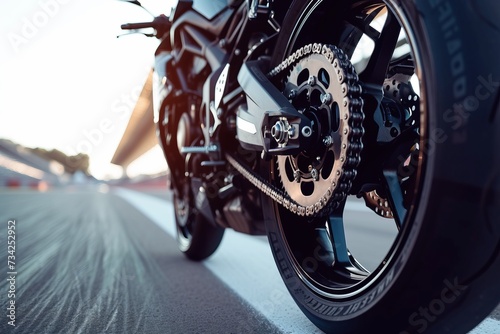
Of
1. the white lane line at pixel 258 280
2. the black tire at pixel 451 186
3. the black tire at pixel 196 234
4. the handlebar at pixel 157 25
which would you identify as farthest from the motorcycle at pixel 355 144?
the black tire at pixel 196 234

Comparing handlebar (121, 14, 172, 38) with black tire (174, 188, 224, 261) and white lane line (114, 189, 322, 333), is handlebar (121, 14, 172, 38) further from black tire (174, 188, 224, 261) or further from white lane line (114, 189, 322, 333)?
white lane line (114, 189, 322, 333)

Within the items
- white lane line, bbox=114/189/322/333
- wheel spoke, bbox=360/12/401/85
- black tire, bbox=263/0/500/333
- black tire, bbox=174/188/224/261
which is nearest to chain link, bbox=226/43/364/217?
wheel spoke, bbox=360/12/401/85

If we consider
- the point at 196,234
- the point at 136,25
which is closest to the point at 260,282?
the point at 196,234

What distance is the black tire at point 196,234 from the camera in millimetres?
2947

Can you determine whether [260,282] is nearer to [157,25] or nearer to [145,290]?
[145,290]

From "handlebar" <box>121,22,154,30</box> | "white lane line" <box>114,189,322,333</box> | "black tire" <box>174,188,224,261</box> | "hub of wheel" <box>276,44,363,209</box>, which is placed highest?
"handlebar" <box>121,22,154,30</box>

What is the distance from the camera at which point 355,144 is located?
134cm

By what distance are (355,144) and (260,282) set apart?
49.1 inches

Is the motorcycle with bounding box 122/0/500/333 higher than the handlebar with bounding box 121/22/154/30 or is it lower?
lower

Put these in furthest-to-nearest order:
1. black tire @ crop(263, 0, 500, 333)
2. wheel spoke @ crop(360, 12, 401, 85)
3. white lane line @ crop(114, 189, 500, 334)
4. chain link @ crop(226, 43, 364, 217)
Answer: white lane line @ crop(114, 189, 500, 334), wheel spoke @ crop(360, 12, 401, 85), chain link @ crop(226, 43, 364, 217), black tire @ crop(263, 0, 500, 333)

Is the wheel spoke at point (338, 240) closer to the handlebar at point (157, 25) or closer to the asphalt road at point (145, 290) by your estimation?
the asphalt road at point (145, 290)

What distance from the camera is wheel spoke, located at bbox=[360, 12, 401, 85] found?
146cm

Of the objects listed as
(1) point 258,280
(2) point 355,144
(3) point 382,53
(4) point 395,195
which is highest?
(3) point 382,53

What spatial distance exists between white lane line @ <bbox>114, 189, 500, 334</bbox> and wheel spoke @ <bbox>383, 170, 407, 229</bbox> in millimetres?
505
